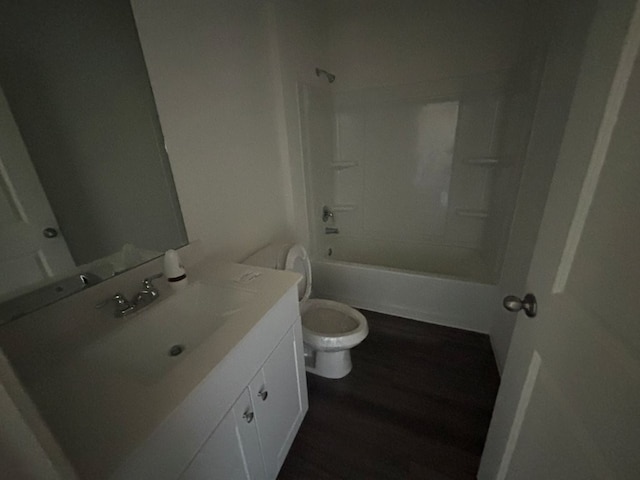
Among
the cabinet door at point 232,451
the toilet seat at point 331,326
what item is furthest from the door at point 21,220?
the toilet seat at point 331,326

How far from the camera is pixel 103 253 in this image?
3.00ft

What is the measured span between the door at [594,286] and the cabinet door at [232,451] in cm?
78

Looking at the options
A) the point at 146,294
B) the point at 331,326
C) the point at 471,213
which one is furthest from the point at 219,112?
the point at 471,213

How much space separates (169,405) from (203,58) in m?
1.37

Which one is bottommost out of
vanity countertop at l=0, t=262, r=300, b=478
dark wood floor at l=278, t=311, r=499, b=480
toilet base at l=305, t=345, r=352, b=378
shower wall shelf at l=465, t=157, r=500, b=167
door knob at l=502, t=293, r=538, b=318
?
dark wood floor at l=278, t=311, r=499, b=480

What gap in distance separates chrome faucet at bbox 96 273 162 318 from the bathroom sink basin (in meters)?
0.03

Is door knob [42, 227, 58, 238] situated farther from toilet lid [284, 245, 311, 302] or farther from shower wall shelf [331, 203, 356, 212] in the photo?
shower wall shelf [331, 203, 356, 212]

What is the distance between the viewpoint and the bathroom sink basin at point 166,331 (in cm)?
77

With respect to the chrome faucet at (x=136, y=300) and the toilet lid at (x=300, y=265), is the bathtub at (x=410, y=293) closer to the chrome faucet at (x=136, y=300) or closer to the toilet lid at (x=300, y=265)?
the toilet lid at (x=300, y=265)

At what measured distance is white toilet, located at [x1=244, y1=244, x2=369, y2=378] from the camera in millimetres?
1380

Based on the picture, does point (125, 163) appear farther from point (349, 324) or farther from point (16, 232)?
point (349, 324)

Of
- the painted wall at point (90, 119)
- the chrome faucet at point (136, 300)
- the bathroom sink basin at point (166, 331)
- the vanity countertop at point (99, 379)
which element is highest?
the painted wall at point (90, 119)

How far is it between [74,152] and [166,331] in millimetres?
661

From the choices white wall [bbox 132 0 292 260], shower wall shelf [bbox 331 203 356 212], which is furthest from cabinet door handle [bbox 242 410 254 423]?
shower wall shelf [bbox 331 203 356 212]
